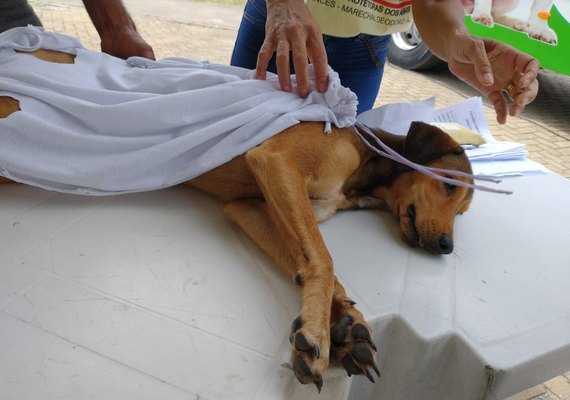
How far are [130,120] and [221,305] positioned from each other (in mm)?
935

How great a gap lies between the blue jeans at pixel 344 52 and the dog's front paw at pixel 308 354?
1.91m

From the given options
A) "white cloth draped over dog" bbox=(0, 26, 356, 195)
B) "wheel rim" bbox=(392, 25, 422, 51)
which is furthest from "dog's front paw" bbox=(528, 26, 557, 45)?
"white cloth draped over dog" bbox=(0, 26, 356, 195)

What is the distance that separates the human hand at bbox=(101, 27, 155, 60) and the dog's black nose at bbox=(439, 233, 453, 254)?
1973mm

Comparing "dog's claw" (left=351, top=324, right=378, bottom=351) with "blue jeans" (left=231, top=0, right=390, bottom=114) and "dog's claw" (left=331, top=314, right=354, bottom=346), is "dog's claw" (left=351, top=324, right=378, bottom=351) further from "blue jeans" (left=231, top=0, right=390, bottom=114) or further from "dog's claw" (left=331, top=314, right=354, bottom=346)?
"blue jeans" (left=231, top=0, right=390, bottom=114)

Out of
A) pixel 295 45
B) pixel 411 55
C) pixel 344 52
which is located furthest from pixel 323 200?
pixel 411 55

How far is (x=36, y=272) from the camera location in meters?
1.70

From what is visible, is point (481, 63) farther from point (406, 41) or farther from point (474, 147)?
point (406, 41)

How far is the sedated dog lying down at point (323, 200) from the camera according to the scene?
1.60 meters

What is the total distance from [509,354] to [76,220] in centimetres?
173

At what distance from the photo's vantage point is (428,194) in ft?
7.95

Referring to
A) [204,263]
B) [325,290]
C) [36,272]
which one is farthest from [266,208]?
[36,272]

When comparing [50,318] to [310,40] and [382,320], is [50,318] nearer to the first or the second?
[382,320]

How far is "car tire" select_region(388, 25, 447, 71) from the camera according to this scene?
26.9 feet

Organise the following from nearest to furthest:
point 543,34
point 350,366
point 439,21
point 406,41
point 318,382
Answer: point 318,382
point 350,366
point 439,21
point 543,34
point 406,41
